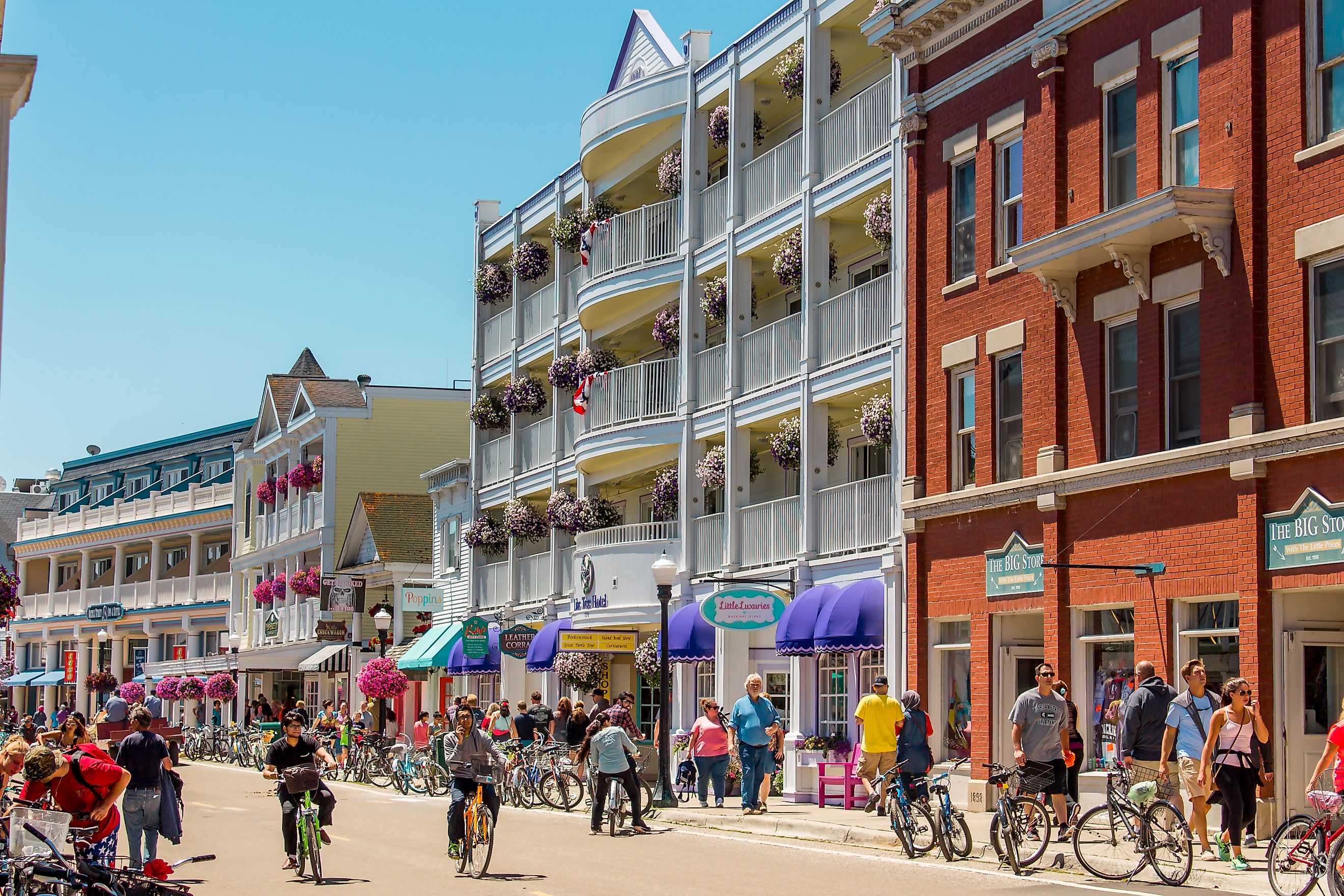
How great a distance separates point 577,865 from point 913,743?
4396 mm

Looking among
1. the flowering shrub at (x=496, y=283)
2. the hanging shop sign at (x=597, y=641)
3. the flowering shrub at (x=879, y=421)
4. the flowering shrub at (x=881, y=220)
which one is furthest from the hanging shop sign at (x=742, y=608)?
the flowering shrub at (x=496, y=283)

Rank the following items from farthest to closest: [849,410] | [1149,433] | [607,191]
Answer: [607,191]
[849,410]
[1149,433]

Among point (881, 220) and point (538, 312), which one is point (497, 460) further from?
point (881, 220)

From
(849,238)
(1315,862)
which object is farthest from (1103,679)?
(849,238)

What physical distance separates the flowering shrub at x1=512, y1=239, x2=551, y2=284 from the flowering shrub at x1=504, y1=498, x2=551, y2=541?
17.4 ft

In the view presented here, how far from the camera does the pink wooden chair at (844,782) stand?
25047 millimetres

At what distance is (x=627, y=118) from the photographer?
119 ft

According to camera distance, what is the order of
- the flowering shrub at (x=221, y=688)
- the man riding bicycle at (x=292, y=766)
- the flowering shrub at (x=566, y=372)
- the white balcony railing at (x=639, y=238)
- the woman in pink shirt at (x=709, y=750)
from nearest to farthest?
the man riding bicycle at (x=292, y=766)
the woman in pink shirt at (x=709, y=750)
the white balcony railing at (x=639, y=238)
the flowering shrub at (x=566, y=372)
the flowering shrub at (x=221, y=688)

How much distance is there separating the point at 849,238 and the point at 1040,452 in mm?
8526

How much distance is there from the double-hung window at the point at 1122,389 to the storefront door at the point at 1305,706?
3.42 meters

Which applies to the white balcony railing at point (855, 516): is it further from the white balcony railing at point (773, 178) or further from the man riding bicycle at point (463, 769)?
the man riding bicycle at point (463, 769)

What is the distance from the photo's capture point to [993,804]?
23.6 m

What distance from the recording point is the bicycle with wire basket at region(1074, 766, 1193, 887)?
15.6 m

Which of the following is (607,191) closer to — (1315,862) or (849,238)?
(849,238)
